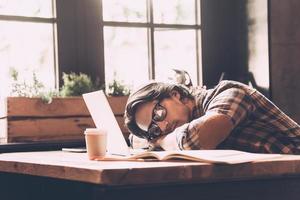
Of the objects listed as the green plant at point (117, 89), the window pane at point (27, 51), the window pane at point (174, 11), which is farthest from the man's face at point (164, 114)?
the window pane at point (174, 11)

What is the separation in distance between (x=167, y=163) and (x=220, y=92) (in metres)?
0.80

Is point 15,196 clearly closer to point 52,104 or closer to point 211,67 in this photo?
point 52,104

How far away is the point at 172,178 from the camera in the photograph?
1436 millimetres

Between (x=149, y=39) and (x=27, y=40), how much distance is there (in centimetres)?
72

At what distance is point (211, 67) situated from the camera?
3785 mm

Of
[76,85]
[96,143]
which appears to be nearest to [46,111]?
[76,85]

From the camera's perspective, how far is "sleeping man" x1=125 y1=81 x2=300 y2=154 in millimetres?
2166

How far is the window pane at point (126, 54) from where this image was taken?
3486mm

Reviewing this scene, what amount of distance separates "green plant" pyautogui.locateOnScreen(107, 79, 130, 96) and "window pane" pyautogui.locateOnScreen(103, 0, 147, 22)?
15.9 inches

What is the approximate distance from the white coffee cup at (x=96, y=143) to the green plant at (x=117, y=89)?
57.7 inches

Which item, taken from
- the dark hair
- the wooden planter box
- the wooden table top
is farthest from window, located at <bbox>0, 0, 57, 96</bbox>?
the wooden table top

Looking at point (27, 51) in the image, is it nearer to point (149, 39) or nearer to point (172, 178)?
point (149, 39)

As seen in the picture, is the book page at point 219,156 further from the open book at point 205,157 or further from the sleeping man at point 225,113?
the sleeping man at point 225,113

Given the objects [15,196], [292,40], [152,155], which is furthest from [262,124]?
[292,40]
